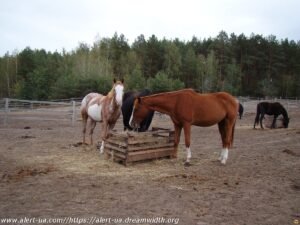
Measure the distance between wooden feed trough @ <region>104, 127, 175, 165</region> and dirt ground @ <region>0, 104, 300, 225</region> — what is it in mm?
196

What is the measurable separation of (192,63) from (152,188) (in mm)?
54578

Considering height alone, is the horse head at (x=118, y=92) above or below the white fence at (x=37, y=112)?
above

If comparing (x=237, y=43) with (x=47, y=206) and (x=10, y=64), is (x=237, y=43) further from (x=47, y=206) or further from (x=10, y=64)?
(x=47, y=206)

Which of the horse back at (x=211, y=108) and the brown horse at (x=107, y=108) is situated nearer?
the horse back at (x=211, y=108)

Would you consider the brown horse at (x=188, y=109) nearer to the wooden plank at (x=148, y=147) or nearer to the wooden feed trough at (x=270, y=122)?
the wooden plank at (x=148, y=147)

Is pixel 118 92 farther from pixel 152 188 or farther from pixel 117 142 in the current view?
pixel 152 188

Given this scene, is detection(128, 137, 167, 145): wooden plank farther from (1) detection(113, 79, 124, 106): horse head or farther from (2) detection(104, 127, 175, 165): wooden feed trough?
(1) detection(113, 79, 124, 106): horse head

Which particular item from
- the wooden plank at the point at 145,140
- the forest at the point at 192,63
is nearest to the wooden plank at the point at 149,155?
the wooden plank at the point at 145,140

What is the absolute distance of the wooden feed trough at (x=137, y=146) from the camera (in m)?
7.85

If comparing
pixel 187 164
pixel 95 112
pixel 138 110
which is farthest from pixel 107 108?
pixel 187 164

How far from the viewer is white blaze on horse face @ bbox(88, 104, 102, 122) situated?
10.0 meters

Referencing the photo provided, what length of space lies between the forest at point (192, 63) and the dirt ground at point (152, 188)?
4313cm

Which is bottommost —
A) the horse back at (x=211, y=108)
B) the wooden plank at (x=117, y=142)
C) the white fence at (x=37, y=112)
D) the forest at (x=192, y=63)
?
the white fence at (x=37, y=112)

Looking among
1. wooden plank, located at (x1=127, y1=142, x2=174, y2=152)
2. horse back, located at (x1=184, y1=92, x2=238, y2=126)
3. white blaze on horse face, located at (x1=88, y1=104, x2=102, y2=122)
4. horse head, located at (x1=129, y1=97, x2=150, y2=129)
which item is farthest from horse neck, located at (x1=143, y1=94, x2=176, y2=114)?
white blaze on horse face, located at (x1=88, y1=104, x2=102, y2=122)
